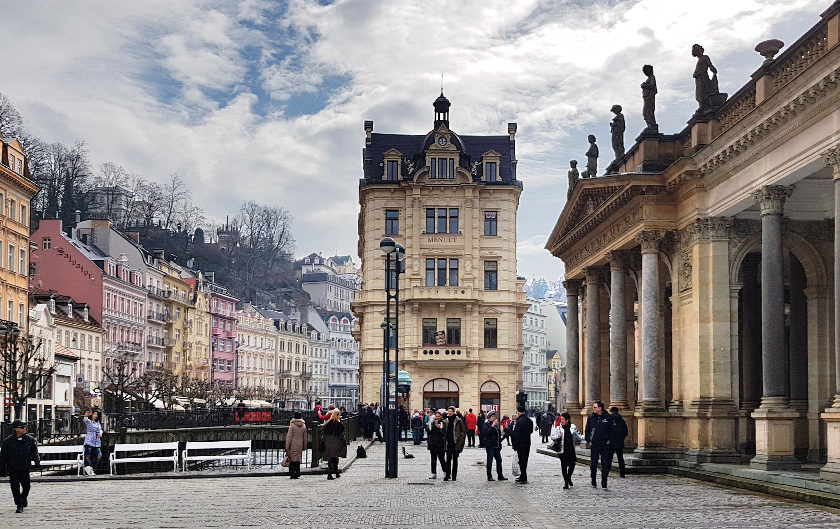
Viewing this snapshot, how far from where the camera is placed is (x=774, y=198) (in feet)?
86.0

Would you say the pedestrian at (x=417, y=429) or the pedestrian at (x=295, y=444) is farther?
the pedestrian at (x=417, y=429)

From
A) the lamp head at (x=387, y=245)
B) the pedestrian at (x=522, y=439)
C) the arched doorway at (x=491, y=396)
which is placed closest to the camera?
the pedestrian at (x=522, y=439)

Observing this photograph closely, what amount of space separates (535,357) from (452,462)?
14954 centimetres

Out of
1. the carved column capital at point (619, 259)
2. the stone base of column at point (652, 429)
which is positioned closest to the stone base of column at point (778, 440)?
the stone base of column at point (652, 429)

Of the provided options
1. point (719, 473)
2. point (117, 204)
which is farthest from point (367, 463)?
point (117, 204)

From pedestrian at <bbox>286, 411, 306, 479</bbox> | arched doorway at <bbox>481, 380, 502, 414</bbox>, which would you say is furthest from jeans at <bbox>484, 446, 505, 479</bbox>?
arched doorway at <bbox>481, 380, 502, 414</bbox>

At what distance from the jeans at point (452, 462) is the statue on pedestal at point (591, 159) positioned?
17.8m

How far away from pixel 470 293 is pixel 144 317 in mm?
43286

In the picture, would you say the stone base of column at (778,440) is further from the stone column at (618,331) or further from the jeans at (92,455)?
the jeans at (92,455)

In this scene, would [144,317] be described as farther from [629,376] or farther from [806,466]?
[806,466]

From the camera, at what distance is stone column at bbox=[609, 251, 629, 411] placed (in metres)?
35.7

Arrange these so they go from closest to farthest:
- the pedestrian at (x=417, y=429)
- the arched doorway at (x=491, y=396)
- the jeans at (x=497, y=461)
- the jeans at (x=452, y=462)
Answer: the jeans at (x=497, y=461) < the jeans at (x=452, y=462) < the pedestrian at (x=417, y=429) < the arched doorway at (x=491, y=396)

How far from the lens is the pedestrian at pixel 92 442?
3123 centimetres

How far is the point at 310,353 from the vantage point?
163875 mm
